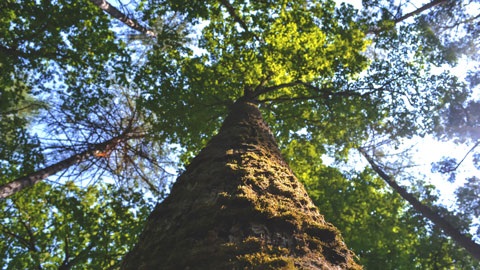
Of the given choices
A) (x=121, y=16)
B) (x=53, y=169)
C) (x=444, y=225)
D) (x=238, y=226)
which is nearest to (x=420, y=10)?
(x=444, y=225)

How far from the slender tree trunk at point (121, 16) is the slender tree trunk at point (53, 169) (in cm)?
392

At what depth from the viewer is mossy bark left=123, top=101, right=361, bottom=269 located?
1.84 m

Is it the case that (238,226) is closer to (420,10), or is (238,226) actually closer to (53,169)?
(53,169)

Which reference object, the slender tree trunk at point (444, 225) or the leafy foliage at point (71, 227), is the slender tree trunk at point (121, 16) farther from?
the slender tree trunk at point (444, 225)

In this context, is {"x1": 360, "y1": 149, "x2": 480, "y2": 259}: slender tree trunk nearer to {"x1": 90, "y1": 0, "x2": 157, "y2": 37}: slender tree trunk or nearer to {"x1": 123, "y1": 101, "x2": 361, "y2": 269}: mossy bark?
{"x1": 123, "y1": 101, "x2": 361, "y2": 269}: mossy bark

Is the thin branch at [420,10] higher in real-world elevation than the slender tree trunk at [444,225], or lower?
higher

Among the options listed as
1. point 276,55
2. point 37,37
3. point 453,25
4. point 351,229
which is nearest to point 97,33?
point 37,37

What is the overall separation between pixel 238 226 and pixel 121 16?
→ 34.5ft

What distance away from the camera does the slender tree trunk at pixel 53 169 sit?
7785 mm

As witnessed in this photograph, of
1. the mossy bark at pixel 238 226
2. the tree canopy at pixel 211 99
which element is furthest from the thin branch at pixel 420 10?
the mossy bark at pixel 238 226

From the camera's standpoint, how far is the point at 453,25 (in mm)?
12172

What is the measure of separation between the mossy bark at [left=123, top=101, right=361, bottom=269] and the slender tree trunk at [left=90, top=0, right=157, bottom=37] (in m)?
8.01

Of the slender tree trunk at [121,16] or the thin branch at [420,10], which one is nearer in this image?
the slender tree trunk at [121,16]

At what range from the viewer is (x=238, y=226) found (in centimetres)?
215
